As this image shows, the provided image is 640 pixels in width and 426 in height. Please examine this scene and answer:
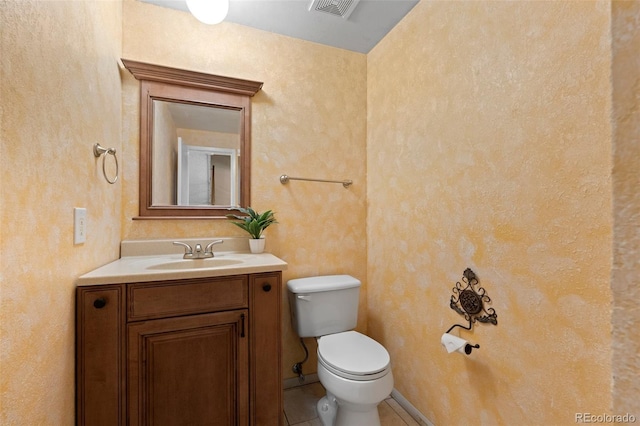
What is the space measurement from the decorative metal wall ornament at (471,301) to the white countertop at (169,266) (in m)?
0.83

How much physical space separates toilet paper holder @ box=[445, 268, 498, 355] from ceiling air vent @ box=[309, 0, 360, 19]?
1.56m

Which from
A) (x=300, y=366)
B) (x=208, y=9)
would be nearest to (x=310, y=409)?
(x=300, y=366)

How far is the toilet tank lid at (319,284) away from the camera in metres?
1.68

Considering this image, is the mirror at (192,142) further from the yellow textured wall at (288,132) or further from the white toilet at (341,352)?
the white toilet at (341,352)

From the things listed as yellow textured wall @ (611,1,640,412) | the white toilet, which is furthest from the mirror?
yellow textured wall @ (611,1,640,412)

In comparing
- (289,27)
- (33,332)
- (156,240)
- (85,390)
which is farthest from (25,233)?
(289,27)

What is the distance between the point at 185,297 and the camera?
1193 millimetres

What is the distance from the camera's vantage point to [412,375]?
1.60 meters

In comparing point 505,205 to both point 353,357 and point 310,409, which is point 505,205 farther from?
point 310,409

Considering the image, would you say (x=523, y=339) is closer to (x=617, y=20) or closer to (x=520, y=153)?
(x=520, y=153)

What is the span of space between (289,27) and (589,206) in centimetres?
183

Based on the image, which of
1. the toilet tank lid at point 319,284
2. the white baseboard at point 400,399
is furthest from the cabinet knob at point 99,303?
the white baseboard at point 400,399

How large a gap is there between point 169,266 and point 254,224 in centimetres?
51

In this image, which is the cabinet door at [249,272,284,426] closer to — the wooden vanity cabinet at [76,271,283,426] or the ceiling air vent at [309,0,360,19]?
the wooden vanity cabinet at [76,271,283,426]
